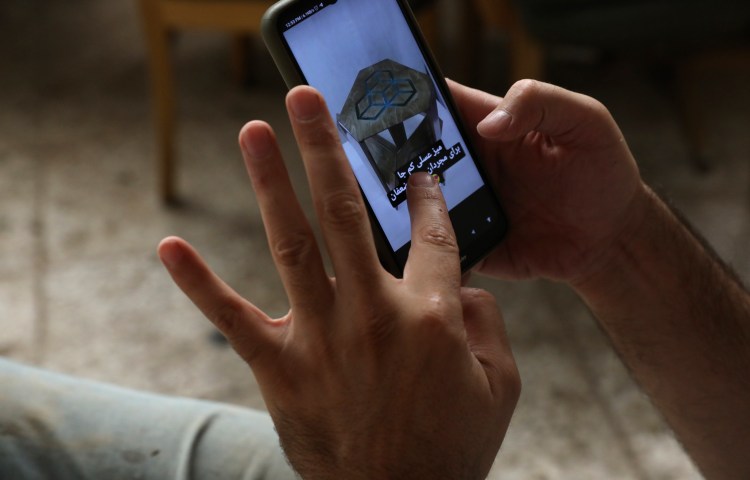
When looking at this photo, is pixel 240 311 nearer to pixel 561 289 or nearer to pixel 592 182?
pixel 592 182

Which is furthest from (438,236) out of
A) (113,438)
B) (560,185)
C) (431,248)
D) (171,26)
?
(171,26)

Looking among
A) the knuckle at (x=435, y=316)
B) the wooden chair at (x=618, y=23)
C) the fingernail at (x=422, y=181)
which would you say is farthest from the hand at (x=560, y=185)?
the wooden chair at (x=618, y=23)

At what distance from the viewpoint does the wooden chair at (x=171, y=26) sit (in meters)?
1.61

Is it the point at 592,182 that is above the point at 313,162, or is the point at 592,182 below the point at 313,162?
below

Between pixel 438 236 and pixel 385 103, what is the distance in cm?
18

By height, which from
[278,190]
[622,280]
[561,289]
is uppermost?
[278,190]

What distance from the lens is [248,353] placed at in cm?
59

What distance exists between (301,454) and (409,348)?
112 mm

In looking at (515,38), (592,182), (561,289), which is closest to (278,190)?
(592,182)

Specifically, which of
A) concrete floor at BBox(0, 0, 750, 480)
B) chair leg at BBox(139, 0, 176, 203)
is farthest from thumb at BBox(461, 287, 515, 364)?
chair leg at BBox(139, 0, 176, 203)

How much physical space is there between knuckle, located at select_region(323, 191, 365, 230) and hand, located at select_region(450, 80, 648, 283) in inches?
9.3

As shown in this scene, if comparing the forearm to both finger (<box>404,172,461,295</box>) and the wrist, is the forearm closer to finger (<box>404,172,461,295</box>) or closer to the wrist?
the wrist

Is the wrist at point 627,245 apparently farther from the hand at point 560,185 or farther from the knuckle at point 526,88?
the knuckle at point 526,88

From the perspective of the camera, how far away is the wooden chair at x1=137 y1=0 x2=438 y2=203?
63.5 inches
